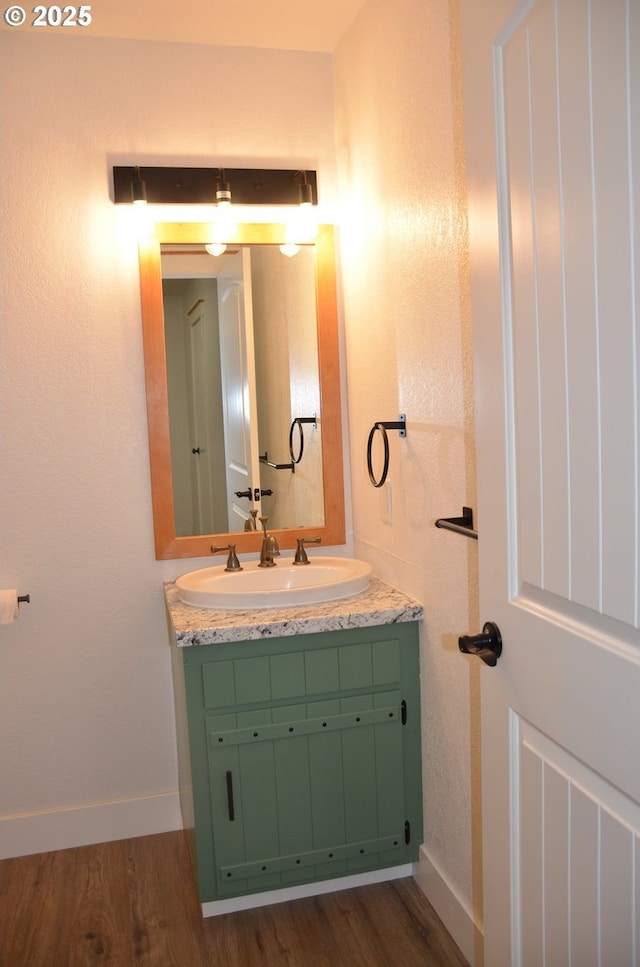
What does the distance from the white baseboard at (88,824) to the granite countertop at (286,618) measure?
0.81 metres

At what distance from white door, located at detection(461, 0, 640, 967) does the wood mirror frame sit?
1.41m

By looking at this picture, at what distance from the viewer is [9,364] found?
2477 mm

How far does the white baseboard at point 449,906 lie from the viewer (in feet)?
Answer: 6.35

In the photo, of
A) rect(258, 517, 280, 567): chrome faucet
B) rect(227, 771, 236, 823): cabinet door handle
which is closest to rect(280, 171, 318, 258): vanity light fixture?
rect(258, 517, 280, 567): chrome faucet

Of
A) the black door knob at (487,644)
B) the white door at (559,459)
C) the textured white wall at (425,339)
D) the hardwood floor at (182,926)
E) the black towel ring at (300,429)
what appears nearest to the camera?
the white door at (559,459)

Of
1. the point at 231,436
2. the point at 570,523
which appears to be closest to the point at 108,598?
the point at 231,436

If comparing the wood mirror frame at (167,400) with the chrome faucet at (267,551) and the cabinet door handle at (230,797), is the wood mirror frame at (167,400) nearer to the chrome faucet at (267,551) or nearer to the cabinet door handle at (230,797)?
the chrome faucet at (267,551)

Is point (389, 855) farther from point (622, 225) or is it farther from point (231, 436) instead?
point (622, 225)

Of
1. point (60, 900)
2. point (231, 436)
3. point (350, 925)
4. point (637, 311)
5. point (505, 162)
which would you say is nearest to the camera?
point (637, 311)

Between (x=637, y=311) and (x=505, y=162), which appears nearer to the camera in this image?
(x=637, y=311)

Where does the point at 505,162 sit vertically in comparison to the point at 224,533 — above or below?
above

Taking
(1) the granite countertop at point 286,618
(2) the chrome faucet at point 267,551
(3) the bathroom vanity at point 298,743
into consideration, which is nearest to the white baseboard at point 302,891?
(3) the bathroom vanity at point 298,743

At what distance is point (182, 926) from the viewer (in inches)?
84.2

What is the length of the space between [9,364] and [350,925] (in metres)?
1.86
